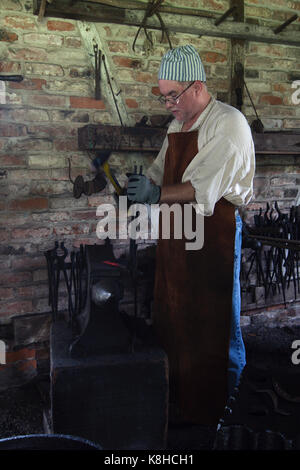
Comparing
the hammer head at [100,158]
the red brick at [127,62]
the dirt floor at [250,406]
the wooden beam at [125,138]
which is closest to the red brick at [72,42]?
the red brick at [127,62]

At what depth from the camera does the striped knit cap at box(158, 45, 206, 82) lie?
1.99 m

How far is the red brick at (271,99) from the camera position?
3.01 meters

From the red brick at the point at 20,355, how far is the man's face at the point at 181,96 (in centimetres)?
168

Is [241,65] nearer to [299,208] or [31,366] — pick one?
[299,208]

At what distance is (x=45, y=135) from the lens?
247 cm

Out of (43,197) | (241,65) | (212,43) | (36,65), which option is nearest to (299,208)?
(241,65)

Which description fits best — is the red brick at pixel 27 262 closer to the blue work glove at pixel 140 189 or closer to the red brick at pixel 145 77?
the blue work glove at pixel 140 189

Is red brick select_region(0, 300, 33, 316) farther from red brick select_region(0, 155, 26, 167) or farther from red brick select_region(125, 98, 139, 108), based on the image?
red brick select_region(125, 98, 139, 108)

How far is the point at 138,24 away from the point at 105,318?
70.1 inches

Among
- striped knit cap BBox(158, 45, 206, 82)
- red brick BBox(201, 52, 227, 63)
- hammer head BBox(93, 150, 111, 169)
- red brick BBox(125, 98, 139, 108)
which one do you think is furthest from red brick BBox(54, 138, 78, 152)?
red brick BBox(201, 52, 227, 63)

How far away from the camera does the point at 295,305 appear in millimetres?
3414

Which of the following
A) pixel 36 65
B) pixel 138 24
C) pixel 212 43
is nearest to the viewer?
pixel 36 65

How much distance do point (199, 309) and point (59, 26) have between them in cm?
178

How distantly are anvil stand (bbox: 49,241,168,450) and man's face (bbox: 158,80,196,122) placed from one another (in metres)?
0.85
